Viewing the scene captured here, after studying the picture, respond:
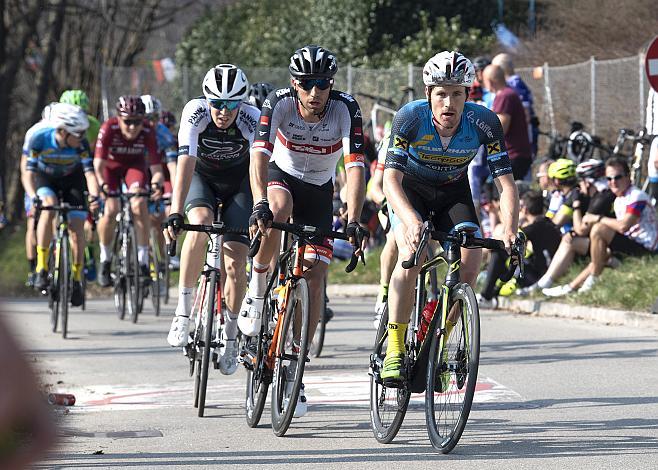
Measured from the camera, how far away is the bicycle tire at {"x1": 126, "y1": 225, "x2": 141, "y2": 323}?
13.9 meters

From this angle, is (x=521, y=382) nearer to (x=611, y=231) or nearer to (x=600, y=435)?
(x=600, y=435)

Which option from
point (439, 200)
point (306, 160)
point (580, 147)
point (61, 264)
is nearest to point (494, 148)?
Answer: point (439, 200)

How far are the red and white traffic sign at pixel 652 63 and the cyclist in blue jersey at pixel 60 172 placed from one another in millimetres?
5482

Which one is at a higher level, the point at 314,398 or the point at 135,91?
the point at 135,91

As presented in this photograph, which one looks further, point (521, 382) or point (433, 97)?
point (521, 382)

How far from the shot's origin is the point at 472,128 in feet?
21.4

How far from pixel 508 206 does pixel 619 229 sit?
296 inches

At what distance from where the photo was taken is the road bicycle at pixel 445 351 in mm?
5688

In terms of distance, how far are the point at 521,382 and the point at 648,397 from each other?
1.13 m

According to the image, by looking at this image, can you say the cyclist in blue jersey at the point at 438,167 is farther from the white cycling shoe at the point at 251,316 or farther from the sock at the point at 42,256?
the sock at the point at 42,256

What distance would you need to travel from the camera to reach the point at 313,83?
7242 millimetres

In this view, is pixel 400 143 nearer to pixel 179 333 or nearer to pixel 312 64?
Answer: pixel 312 64

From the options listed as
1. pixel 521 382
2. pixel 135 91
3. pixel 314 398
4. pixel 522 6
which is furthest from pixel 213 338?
pixel 522 6

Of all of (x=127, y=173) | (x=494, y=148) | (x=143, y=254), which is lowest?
(x=143, y=254)
